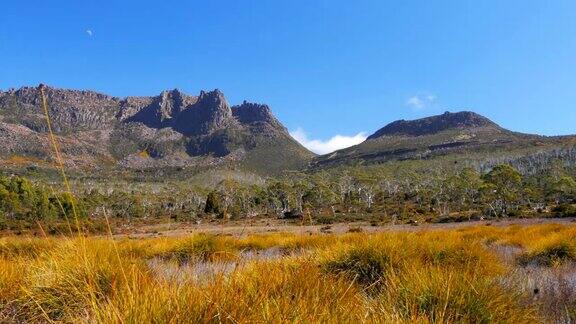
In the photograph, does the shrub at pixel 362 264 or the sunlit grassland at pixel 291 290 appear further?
the shrub at pixel 362 264

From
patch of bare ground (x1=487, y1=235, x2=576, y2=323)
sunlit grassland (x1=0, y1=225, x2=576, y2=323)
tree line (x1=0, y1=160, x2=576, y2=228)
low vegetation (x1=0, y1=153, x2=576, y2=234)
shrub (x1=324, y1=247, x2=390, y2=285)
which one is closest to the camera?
sunlit grassland (x1=0, y1=225, x2=576, y2=323)

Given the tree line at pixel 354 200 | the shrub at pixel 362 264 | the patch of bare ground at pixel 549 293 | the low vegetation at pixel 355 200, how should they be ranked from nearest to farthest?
1. the patch of bare ground at pixel 549 293
2. the shrub at pixel 362 264
3. the low vegetation at pixel 355 200
4. the tree line at pixel 354 200

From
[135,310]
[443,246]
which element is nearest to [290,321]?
[135,310]

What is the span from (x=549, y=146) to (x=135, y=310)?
196 meters

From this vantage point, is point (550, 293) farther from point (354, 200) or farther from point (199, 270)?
point (354, 200)

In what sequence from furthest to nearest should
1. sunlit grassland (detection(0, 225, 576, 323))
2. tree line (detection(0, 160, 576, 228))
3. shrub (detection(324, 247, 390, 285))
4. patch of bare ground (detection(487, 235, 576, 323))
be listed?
1. tree line (detection(0, 160, 576, 228))
2. shrub (detection(324, 247, 390, 285))
3. patch of bare ground (detection(487, 235, 576, 323))
4. sunlit grassland (detection(0, 225, 576, 323))

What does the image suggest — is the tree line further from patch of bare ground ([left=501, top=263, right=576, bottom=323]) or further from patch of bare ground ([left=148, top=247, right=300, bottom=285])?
patch of bare ground ([left=501, top=263, right=576, bottom=323])

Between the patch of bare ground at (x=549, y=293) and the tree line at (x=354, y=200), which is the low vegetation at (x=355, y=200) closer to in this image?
the tree line at (x=354, y=200)

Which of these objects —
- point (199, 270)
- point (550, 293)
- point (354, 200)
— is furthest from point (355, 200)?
point (550, 293)

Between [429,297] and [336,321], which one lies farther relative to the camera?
[429,297]

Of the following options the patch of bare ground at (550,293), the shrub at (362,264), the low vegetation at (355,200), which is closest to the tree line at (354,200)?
the low vegetation at (355,200)

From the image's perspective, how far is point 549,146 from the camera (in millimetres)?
172500

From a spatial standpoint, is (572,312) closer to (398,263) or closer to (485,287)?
(485,287)

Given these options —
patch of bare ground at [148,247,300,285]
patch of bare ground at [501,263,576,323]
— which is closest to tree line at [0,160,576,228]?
patch of bare ground at [148,247,300,285]
